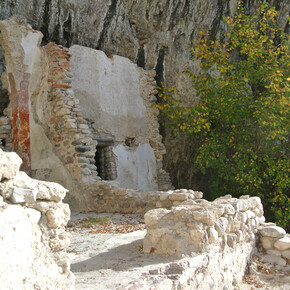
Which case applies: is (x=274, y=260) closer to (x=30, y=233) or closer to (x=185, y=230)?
(x=185, y=230)

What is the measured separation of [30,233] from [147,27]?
10064 mm

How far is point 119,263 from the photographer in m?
3.47

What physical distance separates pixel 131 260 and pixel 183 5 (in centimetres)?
966

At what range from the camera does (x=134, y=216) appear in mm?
7105

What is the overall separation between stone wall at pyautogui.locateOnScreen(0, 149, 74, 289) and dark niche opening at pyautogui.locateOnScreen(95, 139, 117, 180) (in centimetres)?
707

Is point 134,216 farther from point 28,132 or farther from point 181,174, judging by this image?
point 181,174

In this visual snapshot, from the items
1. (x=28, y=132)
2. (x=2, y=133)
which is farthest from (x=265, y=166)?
(x=2, y=133)

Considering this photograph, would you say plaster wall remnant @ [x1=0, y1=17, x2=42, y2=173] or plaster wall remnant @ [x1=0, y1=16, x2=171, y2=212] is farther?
plaster wall remnant @ [x1=0, y1=17, x2=42, y2=173]

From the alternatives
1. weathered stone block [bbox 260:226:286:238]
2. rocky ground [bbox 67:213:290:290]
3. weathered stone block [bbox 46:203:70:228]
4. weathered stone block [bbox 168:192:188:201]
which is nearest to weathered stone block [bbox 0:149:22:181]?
weathered stone block [bbox 46:203:70:228]

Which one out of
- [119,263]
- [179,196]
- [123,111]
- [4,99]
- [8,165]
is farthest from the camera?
[123,111]

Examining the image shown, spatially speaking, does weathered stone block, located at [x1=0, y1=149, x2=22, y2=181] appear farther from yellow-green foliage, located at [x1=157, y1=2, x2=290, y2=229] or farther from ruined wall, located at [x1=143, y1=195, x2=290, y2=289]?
yellow-green foliage, located at [x1=157, y1=2, x2=290, y2=229]

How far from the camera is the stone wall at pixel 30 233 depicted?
1.98m

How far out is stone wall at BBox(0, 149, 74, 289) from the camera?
198 cm

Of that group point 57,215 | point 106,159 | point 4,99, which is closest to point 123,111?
point 106,159
